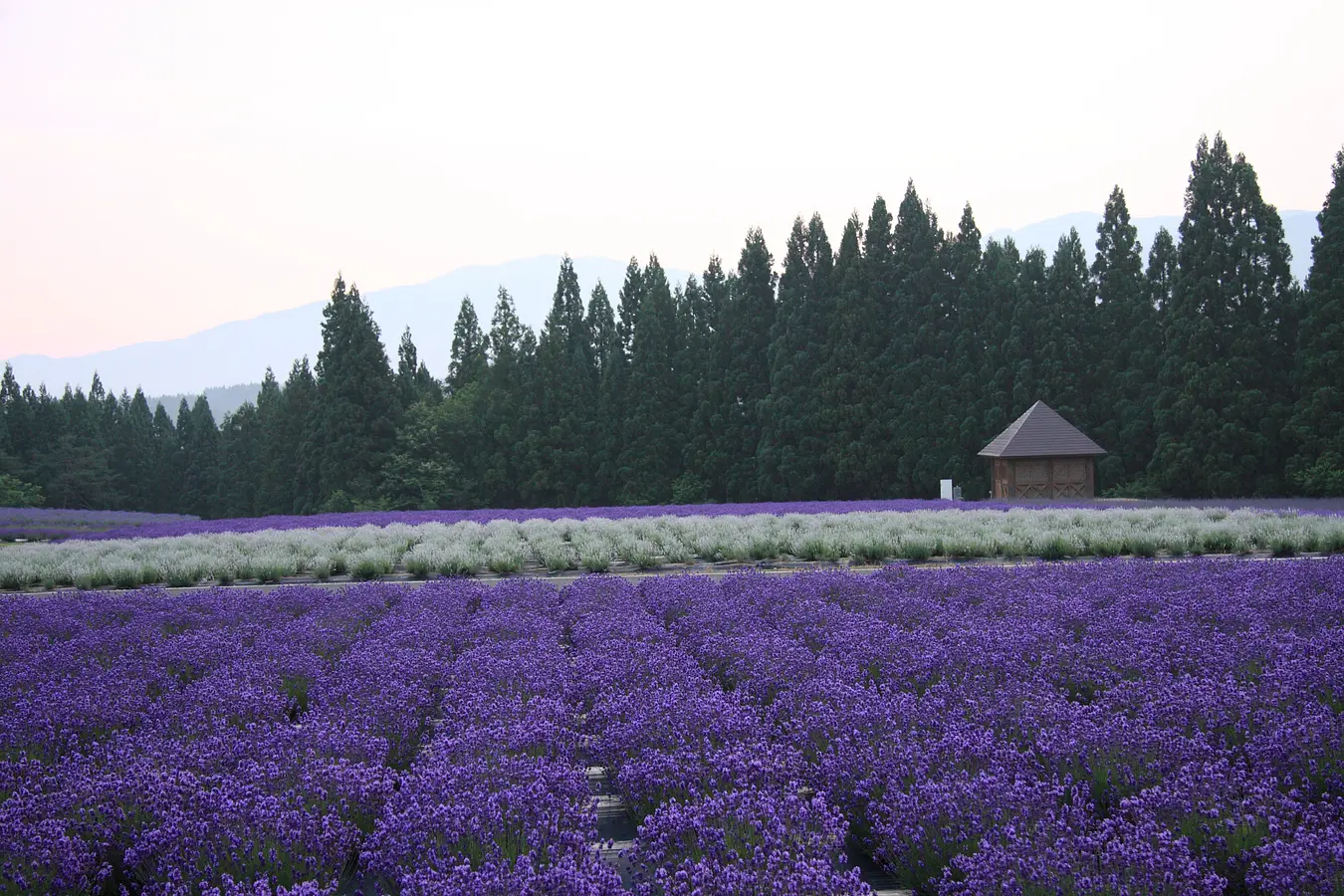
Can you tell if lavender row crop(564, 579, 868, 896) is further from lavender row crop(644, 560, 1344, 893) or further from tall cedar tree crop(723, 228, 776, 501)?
tall cedar tree crop(723, 228, 776, 501)

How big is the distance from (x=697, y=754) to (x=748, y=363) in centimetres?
3794

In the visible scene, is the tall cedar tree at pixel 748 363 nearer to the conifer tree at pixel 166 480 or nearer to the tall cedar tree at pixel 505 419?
the tall cedar tree at pixel 505 419

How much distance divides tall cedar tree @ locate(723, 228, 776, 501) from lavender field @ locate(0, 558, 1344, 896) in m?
32.7

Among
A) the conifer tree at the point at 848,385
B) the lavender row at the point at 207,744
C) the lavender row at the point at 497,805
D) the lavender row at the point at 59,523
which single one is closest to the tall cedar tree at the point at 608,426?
the conifer tree at the point at 848,385

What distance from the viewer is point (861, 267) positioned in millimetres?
39500

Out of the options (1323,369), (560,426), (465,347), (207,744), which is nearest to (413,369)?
(465,347)

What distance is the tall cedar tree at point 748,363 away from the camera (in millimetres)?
40469

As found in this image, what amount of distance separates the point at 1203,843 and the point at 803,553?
35.7 feet

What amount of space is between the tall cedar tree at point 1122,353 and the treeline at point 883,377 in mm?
97

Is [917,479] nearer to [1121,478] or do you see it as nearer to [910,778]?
[1121,478]

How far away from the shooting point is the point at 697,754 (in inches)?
160

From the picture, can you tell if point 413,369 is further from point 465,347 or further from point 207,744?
point 207,744

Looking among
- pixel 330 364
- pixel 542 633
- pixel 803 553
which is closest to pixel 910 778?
pixel 542 633

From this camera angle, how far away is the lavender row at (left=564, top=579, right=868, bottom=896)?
299cm
